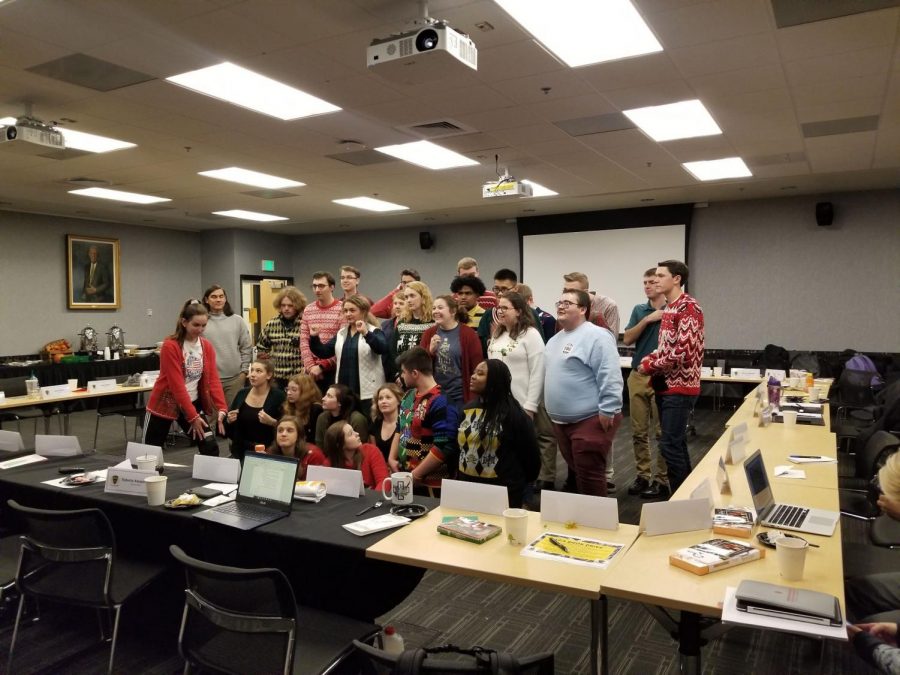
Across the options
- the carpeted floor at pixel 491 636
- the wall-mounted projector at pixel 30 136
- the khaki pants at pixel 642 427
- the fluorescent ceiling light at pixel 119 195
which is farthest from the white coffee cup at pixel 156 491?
the fluorescent ceiling light at pixel 119 195

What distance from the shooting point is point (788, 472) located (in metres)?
2.96

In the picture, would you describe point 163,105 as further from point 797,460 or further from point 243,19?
point 797,460

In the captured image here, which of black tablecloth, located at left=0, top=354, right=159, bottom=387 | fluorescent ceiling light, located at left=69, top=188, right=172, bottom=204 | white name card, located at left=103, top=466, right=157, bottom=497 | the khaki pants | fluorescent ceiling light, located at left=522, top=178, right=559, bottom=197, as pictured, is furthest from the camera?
black tablecloth, located at left=0, top=354, right=159, bottom=387

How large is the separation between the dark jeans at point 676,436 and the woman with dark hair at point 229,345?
3325mm

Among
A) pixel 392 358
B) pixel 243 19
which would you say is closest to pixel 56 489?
pixel 392 358

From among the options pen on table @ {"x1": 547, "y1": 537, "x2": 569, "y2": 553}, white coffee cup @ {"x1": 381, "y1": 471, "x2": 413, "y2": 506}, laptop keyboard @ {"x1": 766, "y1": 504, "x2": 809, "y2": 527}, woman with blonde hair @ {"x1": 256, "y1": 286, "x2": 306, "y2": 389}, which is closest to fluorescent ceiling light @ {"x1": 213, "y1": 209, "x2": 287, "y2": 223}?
woman with blonde hair @ {"x1": 256, "y1": 286, "x2": 306, "y2": 389}

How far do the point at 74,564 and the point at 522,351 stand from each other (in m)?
2.49

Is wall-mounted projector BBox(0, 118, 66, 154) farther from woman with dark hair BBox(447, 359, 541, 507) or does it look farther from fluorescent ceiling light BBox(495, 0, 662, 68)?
woman with dark hair BBox(447, 359, 541, 507)

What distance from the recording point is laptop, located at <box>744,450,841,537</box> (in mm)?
2185

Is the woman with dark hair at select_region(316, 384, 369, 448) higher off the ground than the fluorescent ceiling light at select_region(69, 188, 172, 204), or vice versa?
the fluorescent ceiling light at select_region(69, 188, 172, 204)

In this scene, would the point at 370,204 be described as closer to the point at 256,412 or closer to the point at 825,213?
the point at 256,412

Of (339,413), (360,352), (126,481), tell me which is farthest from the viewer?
(360,352)

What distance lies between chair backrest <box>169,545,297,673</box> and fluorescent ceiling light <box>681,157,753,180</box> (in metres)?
6.19

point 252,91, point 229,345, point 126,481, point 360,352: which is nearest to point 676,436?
point 360,352
